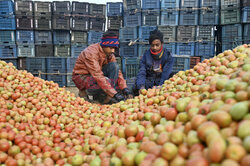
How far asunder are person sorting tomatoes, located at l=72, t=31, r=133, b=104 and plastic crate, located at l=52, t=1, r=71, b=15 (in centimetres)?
598

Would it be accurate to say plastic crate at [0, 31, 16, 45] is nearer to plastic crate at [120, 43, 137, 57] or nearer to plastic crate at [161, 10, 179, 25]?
plastic crate at [120, 43, 137, 57]

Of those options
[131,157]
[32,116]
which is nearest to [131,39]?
[32,116]

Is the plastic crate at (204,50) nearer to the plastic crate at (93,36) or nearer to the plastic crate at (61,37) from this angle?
the plastic crate at (93,36)

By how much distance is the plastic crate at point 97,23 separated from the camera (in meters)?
10.9

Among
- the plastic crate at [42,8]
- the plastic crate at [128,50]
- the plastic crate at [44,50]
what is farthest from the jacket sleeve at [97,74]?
the plastic crate at [42,8]

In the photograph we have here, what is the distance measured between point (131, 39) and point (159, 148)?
7598 mm

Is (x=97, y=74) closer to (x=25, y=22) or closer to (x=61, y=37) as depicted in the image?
(x=61, y=37)

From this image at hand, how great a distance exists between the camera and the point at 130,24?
358 inches

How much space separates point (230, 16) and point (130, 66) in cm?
458

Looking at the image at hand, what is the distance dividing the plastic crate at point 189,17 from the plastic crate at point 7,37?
827cm

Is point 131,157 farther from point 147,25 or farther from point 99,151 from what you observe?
point 147,25

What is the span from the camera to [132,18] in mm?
9023

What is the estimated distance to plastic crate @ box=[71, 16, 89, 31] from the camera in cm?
1064

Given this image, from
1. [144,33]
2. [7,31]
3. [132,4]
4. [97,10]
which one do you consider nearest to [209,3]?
[144,33]
